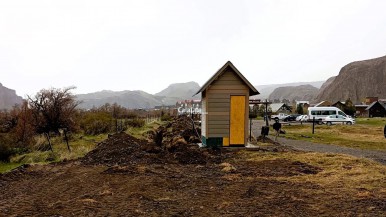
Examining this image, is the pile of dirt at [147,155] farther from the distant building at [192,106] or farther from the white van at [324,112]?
the white van at [324,112]

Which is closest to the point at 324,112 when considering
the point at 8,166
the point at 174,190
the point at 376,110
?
the point at 376,110

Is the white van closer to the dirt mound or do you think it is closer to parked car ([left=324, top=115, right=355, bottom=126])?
parked car ([left=324, top=115, right=355, bottom=126])

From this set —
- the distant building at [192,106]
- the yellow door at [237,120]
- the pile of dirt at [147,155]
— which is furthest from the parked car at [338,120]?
the pile of dirt at [147,155]

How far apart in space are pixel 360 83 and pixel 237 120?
560 ft

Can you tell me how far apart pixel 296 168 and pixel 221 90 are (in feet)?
19.9

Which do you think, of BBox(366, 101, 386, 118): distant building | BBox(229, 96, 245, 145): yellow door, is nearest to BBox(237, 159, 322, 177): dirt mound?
BBox(229, 96, 245, 145): yellow door

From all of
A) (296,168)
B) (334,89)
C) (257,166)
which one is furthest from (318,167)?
(334,89)

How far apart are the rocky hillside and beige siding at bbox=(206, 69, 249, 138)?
A: 158469 mm

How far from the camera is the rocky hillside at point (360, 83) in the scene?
518 ft

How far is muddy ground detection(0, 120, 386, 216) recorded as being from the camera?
6375mm

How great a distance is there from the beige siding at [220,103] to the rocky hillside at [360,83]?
158 m

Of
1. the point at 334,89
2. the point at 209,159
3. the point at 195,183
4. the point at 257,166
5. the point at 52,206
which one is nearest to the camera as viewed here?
the point at 52,206

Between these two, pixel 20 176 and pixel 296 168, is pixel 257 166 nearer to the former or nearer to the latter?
pixel 296 168

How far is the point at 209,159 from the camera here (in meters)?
12.2
